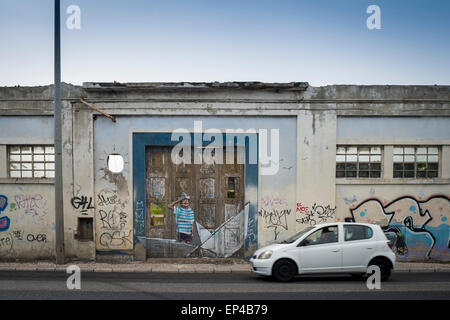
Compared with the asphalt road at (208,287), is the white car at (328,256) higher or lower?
higher

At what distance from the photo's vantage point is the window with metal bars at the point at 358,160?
12.7 metres

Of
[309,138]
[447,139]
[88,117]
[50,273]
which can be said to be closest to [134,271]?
[50,273]

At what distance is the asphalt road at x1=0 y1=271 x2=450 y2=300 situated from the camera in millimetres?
7738

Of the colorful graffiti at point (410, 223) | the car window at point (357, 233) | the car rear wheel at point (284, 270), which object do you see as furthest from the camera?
the colorful graffiti at point (410, 223)

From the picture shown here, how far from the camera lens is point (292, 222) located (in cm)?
1246

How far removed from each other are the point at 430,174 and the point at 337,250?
5.92m

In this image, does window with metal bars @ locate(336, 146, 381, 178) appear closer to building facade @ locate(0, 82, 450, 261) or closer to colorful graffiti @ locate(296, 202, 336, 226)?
building facade @ locate(0, 82, 450, 261)

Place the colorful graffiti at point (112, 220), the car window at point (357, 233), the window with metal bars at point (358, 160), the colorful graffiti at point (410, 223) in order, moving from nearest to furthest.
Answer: the car window at point (357, 233)
the colorful graffiti at point (112, 220)
the colorful graffiti at point (410, 223)
the window with metal bars at point (358, 160)

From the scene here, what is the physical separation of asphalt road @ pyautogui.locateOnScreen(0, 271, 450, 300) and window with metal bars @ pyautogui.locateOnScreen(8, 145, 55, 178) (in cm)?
349

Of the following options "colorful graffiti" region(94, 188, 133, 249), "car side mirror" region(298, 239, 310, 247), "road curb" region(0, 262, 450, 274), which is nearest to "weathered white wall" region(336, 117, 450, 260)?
"road curb" region(0, 262, 450, 274)

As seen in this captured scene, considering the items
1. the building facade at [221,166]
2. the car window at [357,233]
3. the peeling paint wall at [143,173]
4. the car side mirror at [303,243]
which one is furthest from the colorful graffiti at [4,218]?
the car window at [357,233]

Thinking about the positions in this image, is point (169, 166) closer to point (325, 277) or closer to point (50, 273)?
point (50, 273)

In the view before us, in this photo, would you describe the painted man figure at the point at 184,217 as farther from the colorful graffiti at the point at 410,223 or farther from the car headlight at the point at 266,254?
the colorful graffiti at the point at 410,223

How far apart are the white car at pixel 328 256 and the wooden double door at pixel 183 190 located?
141 inches
